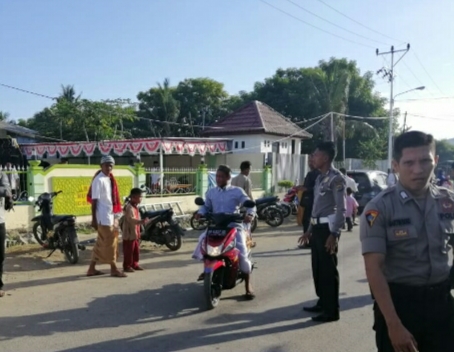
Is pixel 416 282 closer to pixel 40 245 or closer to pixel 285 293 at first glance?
pixel 285 293

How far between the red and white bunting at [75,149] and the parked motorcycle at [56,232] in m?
→ 13.3

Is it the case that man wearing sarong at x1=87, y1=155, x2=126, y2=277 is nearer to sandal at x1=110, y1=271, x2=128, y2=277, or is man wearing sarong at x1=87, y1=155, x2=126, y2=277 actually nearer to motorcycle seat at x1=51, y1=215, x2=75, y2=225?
sandal at x1=110, y1=271, x2=128, y2=277

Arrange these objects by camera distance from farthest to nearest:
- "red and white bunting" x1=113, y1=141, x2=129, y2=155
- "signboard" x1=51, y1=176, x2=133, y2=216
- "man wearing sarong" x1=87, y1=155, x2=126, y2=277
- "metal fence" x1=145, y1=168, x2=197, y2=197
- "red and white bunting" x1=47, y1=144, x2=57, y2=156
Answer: "red and white bunting" x1=47, y1=144, x2=57, y2=156 → "red and white bunting" x1=113, y1=141, x2=129, y2=155 → "metal fence" x1=145, y1=168, x2=197, y2=197 → "signboard" x1=51, y1=176, x2=133, y2=216 → "man wearing sarong" x1=87, y1=155, x2=126, y2=277

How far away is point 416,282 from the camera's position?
2.41 meters

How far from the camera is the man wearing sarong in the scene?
675 centimetres

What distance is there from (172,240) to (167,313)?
403 centimetres

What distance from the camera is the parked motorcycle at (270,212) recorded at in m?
13.1

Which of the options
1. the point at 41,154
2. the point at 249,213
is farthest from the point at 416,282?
the point at 41,154

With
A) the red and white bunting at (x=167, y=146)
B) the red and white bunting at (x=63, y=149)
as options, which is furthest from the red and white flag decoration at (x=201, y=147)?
the red and white bunting at (x=63, y=149)

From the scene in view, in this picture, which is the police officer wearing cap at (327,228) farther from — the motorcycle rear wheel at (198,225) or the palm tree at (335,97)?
the palm tree at (335,97)

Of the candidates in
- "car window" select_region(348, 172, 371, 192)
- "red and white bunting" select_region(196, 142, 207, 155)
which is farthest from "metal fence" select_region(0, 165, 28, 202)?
"red and white bunting" select_region(196, 142, 207, 155)

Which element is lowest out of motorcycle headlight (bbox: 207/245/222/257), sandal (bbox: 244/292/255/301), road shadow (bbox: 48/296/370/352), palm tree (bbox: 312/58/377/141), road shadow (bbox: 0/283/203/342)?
road shadow (bbox: 48/296/370/352)

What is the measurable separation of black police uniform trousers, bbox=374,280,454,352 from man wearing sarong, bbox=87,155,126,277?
5112mm

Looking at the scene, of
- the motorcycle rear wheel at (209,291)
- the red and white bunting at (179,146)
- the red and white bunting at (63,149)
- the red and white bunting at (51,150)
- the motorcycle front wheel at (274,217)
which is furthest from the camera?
the red and white bunting at (51,150)
